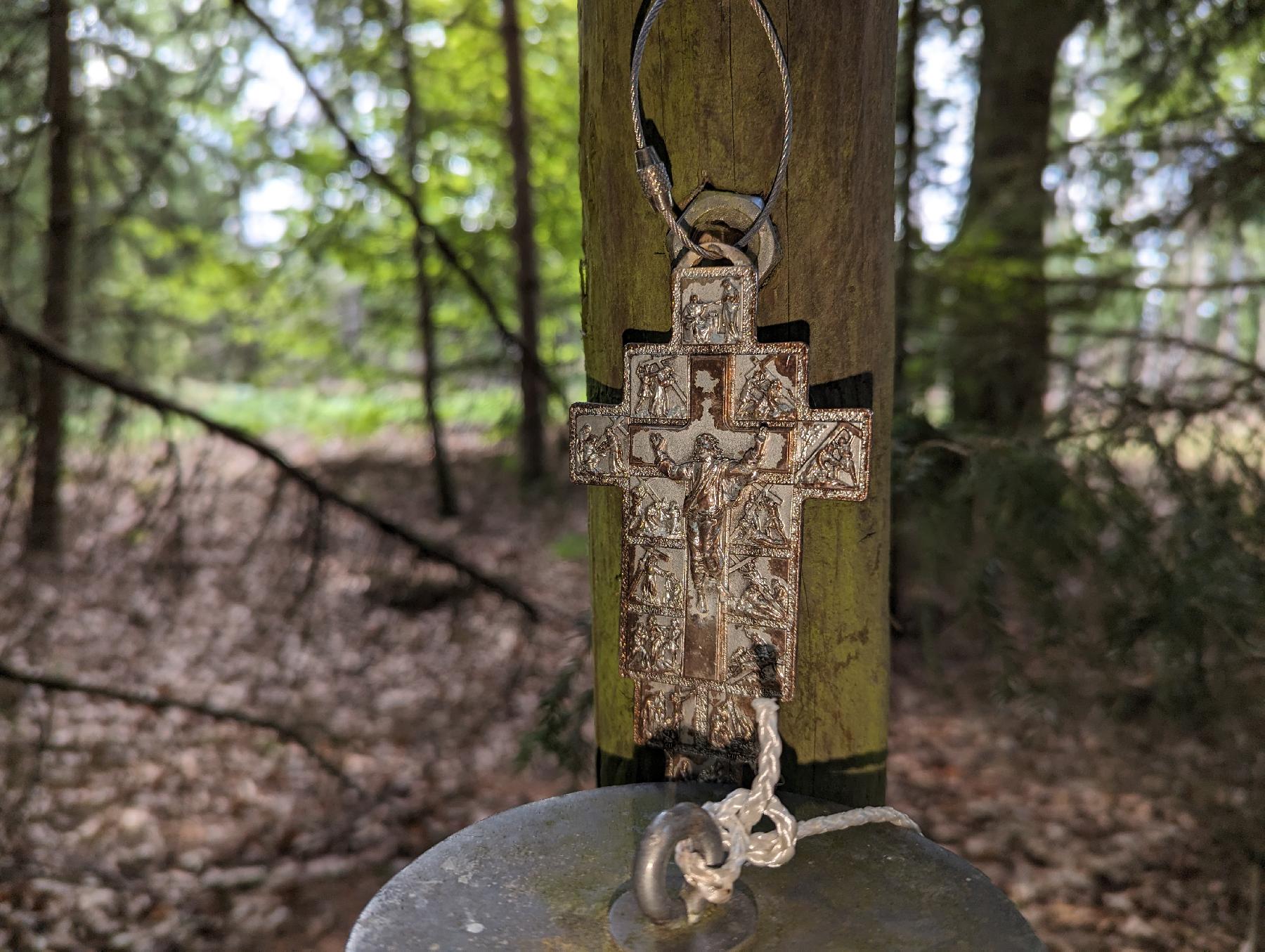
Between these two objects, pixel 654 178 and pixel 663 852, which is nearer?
pixel 663 852

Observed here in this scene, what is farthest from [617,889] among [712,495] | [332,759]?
[332,759]

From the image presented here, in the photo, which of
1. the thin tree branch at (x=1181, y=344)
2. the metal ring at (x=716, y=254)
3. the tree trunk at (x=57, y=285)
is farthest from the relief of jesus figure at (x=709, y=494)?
the tree trunk at (x=57, y=285)

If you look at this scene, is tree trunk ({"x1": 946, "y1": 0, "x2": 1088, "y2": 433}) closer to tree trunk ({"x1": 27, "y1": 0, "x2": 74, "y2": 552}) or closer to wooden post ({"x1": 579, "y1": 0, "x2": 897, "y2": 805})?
wooden post ({"x1": 579, "y1": 0, "x2": 897, "y2": 805})

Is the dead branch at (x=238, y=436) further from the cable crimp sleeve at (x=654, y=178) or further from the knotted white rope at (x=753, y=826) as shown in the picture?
the knotted white rope at (x=753, y=826)

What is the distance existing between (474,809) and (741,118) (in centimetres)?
405

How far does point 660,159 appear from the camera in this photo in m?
1.53

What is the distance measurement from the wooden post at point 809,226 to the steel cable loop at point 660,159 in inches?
0.9

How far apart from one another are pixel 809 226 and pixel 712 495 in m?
0.47

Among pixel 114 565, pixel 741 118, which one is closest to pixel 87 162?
pixel 114 565

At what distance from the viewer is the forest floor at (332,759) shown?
3.61 m

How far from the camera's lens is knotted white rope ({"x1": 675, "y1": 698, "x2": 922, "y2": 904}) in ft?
4.23

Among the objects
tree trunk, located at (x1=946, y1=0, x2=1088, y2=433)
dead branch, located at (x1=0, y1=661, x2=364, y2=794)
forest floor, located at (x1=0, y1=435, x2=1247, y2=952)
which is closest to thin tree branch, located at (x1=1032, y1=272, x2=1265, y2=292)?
tree trunk, located at (x1=946, y1=0, x2=1088, y2=433)

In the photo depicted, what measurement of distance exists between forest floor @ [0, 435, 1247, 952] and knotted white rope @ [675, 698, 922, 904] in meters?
1.51

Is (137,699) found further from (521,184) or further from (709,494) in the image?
(521,184)
